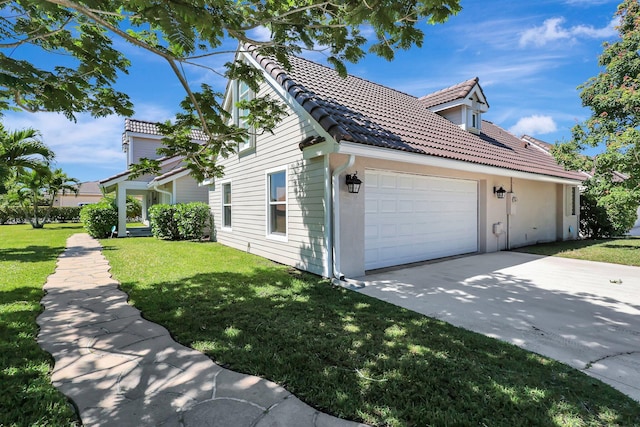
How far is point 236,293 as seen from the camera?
5.43m

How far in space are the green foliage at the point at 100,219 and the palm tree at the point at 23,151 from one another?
4.63m

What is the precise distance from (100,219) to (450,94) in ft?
58.5

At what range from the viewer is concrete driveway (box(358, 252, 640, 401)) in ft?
10.6

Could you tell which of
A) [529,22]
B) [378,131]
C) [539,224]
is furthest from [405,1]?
[539,224]

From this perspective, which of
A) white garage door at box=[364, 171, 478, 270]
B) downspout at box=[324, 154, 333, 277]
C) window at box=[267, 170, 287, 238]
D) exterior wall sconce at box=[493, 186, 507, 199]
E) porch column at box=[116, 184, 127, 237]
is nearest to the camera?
downspout at box=[324, 154, 333, 277]

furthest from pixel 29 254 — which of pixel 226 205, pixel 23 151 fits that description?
pixel 226 205

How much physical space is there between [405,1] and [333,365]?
13.0 ft

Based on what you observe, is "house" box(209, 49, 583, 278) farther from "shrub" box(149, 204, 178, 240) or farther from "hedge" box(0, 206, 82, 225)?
"hedge" box(0, 206, 82, 225)

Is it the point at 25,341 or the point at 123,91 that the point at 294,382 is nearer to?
the point at 25,341

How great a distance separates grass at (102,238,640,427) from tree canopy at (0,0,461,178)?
334 cm

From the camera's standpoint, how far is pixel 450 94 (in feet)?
40.9

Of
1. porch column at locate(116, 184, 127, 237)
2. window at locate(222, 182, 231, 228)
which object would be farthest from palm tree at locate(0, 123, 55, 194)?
window at locate(222, 182, 231, 228)

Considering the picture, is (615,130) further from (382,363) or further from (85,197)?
(85,197)

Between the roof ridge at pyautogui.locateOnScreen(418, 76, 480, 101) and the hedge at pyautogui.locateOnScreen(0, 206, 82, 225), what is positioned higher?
the roof ridge at pyautogui.locateOnScreen(418, 76, 480, 101)
